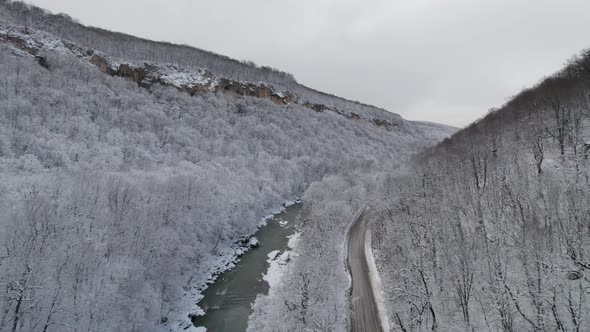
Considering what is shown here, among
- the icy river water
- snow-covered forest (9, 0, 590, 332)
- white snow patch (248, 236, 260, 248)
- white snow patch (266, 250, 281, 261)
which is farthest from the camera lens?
white snow patch (248, 236, 260, 248)

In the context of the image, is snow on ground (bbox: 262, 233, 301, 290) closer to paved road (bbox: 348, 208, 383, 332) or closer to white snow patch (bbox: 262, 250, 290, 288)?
white snow patch (bbox: 262, 250, 290, 288)

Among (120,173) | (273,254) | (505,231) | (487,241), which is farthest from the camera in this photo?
(273,254)

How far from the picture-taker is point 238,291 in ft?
90.3

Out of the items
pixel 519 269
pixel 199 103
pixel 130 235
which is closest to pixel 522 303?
pixel 519 269

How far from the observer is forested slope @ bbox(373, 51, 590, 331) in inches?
481

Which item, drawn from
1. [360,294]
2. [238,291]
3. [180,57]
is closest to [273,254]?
[238,291]

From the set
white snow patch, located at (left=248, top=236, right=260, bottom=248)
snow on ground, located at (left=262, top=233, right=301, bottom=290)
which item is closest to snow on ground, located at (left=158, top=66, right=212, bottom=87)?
white snow patch, located at (left=248, top=236, right=260, bottom=248)

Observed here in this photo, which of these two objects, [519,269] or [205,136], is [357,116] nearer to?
[205,136]

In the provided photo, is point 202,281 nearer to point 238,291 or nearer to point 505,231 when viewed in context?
point 238,291

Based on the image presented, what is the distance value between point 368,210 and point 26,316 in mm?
40164

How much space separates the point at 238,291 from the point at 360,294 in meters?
11.6

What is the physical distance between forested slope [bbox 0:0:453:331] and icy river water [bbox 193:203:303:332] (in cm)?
183

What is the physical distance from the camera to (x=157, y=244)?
85.0ft

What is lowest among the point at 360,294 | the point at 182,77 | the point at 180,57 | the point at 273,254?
the point at 273,254
